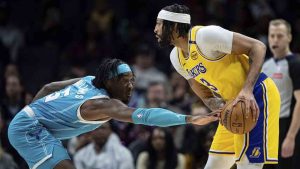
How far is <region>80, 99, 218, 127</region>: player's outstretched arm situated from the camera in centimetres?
526

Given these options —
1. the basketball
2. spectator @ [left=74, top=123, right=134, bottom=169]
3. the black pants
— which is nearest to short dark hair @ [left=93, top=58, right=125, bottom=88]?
the basketball

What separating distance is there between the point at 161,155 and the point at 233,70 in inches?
134

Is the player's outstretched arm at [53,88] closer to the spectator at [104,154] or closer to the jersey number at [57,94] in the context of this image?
the jersey number at [57,94]

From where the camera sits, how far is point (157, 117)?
538 cm

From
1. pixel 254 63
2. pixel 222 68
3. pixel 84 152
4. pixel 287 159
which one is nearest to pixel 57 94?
pixel 222 68

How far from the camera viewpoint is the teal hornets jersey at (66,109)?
5805mm

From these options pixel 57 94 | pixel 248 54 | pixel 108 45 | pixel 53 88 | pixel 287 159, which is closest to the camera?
pixel 248 54

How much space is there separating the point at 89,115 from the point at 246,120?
4.06ft

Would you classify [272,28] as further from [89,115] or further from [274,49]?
[89,115]

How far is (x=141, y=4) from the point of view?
13.3 m

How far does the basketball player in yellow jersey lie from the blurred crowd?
11.3ft

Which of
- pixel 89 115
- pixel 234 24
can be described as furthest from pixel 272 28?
pixel 234 24

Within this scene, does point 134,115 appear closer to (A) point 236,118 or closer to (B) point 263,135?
(A) point 236,118

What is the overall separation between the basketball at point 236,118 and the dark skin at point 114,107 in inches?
3.8
